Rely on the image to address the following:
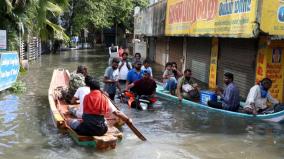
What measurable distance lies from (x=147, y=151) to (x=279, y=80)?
6.16 metres

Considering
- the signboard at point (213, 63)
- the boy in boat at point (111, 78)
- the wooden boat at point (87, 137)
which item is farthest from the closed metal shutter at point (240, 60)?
the wooden boat at point (87, 137)

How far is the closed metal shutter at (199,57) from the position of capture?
1922 centimetres

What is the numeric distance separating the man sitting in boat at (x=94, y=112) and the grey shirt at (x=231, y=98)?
4500 mm

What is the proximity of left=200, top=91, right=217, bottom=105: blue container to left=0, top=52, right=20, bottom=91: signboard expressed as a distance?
20.3 feet

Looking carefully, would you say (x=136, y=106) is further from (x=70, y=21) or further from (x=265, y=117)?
(x=70, y=21)

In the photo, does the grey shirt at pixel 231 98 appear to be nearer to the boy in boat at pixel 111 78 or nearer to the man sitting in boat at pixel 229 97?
the man sitting in boat at pixel 229 97

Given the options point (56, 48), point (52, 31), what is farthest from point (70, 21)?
point (52, 31)

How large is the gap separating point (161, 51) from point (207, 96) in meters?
17.4

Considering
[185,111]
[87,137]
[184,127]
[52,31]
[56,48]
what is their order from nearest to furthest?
1. [87,137]
2. [184,127]
3. [185,111]
4. [52,31]
5. [56,48]

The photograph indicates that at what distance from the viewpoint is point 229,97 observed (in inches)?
490

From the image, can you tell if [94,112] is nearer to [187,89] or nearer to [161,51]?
[187,89]

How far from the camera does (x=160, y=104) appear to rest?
47.7 ft

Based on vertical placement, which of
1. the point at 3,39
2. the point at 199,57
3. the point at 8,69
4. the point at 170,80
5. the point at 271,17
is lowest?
the point at 170,80

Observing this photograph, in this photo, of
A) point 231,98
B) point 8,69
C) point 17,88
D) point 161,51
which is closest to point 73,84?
point 8,69
